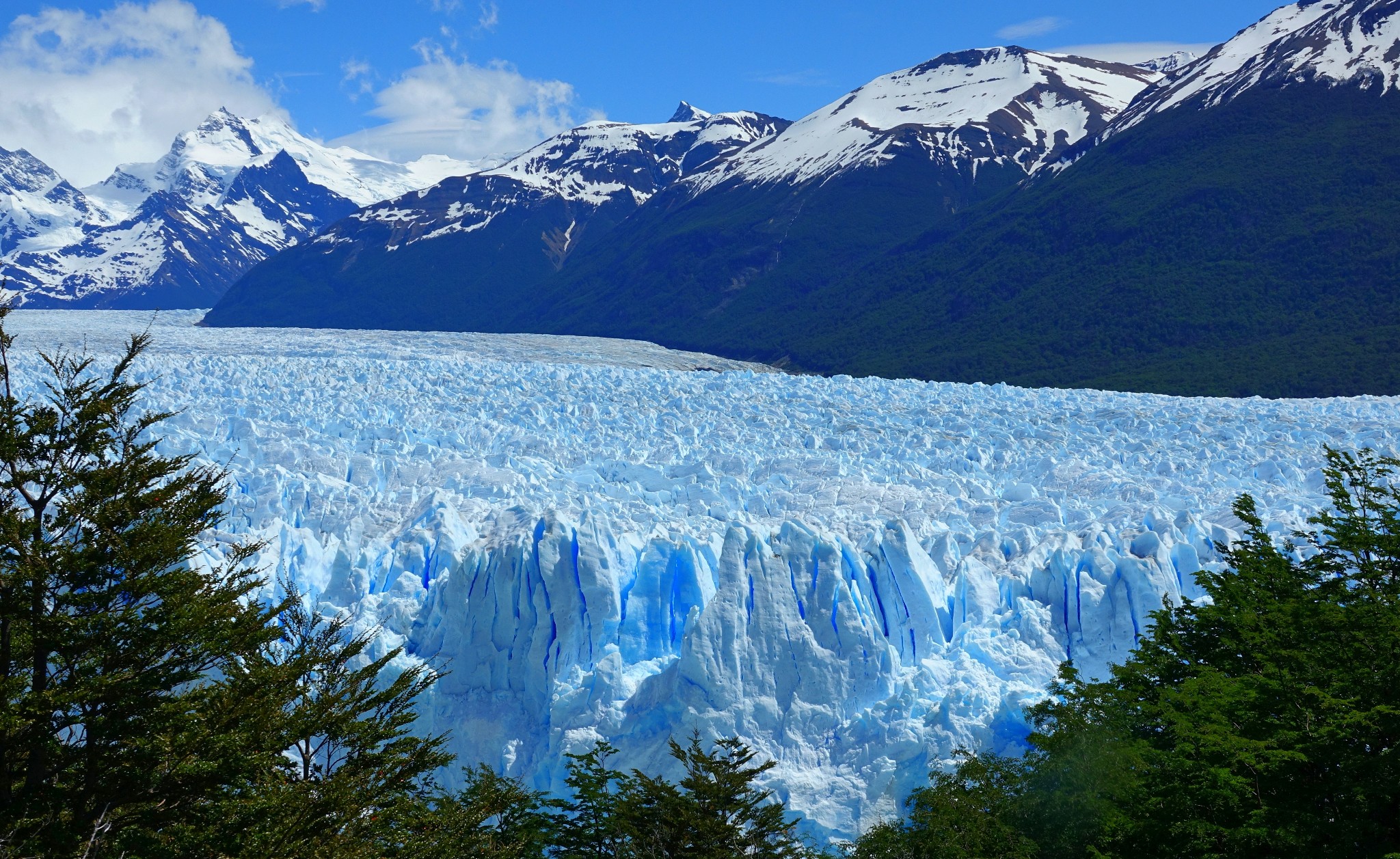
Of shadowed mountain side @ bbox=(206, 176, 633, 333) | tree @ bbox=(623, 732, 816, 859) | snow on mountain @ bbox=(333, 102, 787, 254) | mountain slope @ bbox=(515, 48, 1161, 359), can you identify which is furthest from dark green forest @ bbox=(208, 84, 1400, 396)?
tree @ bbox=(623, 732, 816, 859)

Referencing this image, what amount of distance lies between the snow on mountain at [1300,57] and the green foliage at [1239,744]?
86.8 m

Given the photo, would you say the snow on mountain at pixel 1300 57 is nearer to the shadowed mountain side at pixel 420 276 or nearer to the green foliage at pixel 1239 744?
the shadowed mountain side at pixel 420 276

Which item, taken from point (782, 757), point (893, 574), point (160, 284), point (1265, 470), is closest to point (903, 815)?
point (782, 757)

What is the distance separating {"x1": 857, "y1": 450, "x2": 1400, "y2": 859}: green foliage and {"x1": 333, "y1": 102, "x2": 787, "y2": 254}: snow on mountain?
140934mm

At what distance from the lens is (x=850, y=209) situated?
4739 inches

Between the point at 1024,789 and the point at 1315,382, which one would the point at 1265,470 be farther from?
the point at 1315,382

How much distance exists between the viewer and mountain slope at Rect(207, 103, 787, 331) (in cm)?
13775

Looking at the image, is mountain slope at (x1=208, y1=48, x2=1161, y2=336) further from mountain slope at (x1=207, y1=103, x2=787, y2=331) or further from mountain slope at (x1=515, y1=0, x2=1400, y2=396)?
mountain slope at (x1=515, y1=0, x2=1400, y2=396)

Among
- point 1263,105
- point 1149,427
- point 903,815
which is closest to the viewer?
point 903,815

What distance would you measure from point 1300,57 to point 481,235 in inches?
3857

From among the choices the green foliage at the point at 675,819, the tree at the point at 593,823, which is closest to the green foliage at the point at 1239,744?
the green foliage at the point at 675,819

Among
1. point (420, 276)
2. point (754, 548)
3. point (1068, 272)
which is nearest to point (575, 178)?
point (420, 276)

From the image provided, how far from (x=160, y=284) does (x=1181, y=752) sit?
21312 centimetres

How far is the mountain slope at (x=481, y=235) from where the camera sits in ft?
452
